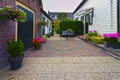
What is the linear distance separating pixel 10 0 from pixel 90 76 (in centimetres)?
418

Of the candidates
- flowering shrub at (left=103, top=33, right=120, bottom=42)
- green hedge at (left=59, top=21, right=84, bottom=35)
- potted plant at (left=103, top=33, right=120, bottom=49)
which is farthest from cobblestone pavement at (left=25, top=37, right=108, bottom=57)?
green hedge at (left=59, top=21, right=84, bottom=35)

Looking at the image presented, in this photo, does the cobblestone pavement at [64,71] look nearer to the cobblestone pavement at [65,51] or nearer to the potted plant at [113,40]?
the cobblestone pavement at [65,51]

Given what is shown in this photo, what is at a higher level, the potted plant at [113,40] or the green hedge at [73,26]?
the green hedge at [73,26]

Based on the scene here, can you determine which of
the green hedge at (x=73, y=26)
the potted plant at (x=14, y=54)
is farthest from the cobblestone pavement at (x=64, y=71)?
the green hedge at (x=73, y=26)

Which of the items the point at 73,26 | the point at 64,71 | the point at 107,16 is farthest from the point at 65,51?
the point at 73,26

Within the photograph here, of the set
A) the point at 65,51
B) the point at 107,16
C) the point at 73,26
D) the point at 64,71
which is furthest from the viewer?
the point at 73,26

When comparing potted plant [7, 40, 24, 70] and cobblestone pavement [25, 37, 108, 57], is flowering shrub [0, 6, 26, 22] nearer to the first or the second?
potted plant [7, 40, 24, 70]

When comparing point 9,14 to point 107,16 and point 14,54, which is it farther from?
point 107,16

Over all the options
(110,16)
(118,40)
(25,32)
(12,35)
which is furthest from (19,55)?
(110,16)

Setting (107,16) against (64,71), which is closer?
(64,71)

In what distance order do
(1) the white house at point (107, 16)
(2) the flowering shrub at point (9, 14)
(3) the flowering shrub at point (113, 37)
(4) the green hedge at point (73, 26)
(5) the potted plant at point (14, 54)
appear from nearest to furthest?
1. (2) the flowering shrub at point (9, 14)
2. (5) the potted plant at point (14, 54)
3. (3) the flowering shrub at point (113, 37)
4. (1) the white house at point (107, 16)
5. (4) the green hedge at point (73, 26)

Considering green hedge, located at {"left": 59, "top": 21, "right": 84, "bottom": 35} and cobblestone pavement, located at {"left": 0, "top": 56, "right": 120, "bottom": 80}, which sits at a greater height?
green hedge, located at {"left": 59, "top": 21, "right": 84, "bottom": 35}

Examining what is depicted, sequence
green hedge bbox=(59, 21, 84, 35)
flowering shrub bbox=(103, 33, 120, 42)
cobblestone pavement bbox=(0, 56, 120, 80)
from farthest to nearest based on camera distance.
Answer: green hedge bbox=(59, 21, 84, 35), flowering shrub bbox=(103, 33, 120, 42), cobblestone pavement bbox=(0, 56, 120, 80)

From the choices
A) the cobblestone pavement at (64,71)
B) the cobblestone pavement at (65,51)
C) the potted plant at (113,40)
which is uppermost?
the potted plant at (113,40)
